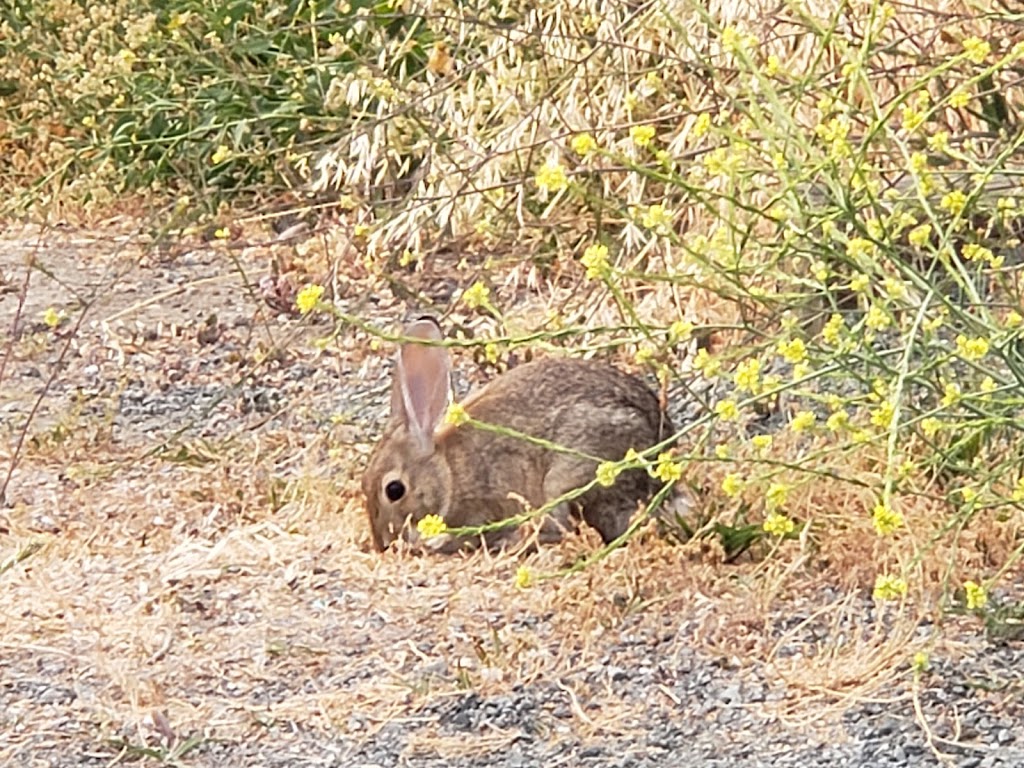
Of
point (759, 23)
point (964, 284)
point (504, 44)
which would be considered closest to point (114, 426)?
point (504, 44)

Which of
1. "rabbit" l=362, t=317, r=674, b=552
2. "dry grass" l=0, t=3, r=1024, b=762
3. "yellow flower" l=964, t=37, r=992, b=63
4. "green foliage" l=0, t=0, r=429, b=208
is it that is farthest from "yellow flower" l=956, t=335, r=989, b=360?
"green foliage" l=0, t=0, r=429, b=208

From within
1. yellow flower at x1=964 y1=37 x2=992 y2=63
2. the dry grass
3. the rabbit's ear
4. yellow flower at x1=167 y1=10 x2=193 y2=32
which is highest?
yellow flower at x1=964 y1=37 x2=992 y2=63

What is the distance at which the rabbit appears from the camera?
534cm

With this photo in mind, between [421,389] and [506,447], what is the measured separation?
0.91 feet

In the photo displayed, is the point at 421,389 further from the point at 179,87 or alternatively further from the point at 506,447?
the point at 179,87

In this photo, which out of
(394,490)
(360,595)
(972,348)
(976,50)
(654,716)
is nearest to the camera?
(972,348)

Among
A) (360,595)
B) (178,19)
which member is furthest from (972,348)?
(178,19)

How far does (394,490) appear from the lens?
18.0 ft

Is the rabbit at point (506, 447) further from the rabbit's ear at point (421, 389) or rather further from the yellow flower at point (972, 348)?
the yellow flower at point (972, 348)

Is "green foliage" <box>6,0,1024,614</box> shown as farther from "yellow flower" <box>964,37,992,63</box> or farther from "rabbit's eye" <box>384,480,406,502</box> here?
"rabbit's eye" <box>384,480,406,502</box>

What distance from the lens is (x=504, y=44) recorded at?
709 cm

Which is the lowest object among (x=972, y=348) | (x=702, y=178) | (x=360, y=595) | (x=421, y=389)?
(x=360, y=595)

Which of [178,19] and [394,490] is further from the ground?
[178,19]

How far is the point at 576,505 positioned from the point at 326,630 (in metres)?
0.79
